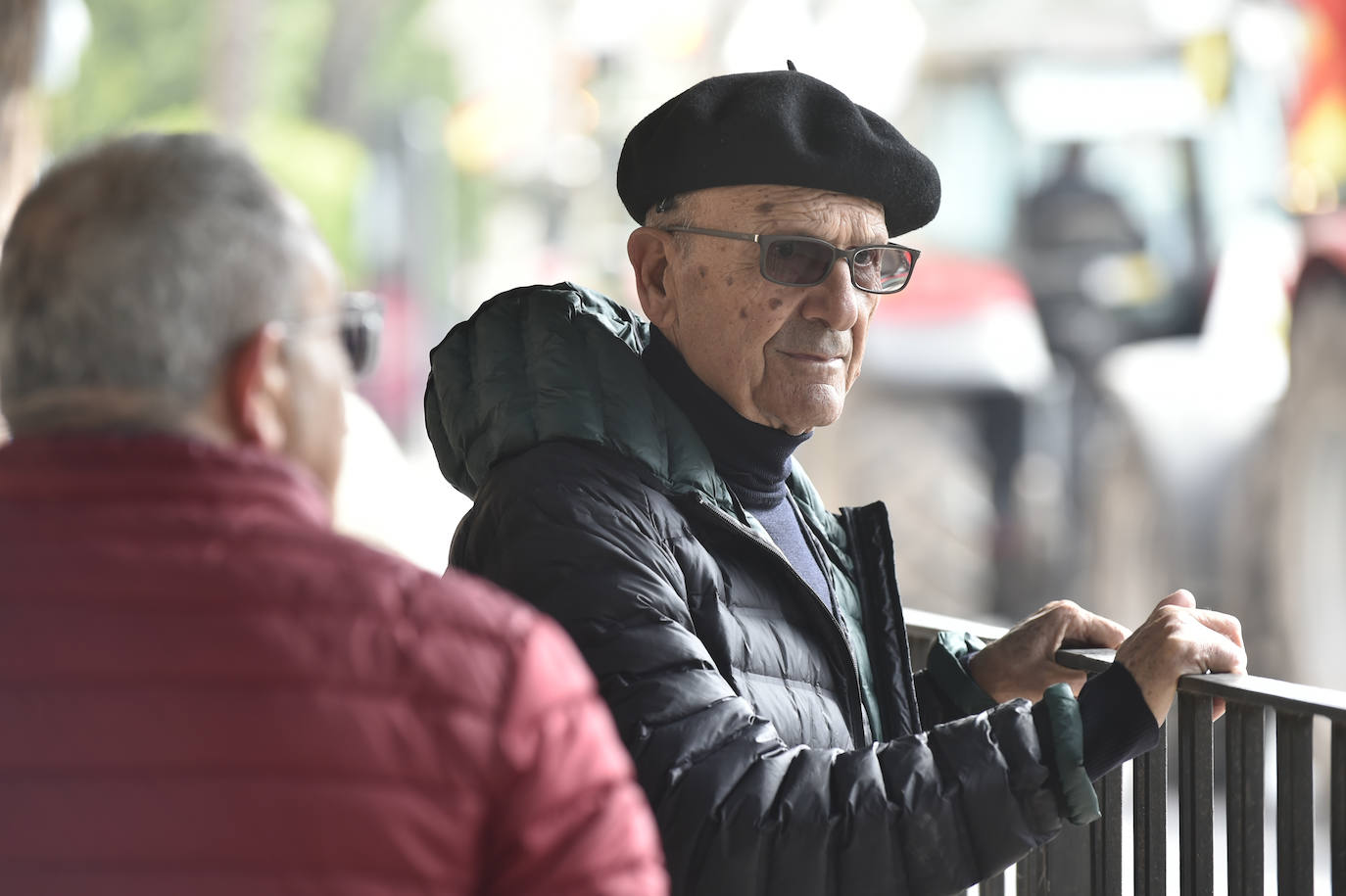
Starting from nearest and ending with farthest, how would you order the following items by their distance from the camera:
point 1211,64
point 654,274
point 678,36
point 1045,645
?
point 1045,645 < point 654,274 < point 1211,64 < point 678,36

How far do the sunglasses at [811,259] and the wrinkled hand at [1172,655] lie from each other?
63cm

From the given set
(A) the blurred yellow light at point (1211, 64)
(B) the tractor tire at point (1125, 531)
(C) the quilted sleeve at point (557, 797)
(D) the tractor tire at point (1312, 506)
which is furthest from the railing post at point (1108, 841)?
(A) the blurred yellow light at point (1211, 64)

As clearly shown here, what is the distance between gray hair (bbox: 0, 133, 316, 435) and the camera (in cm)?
121

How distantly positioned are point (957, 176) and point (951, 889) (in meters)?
7.44

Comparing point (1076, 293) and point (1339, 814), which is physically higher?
point (1076, 293)

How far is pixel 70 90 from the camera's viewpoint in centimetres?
2159

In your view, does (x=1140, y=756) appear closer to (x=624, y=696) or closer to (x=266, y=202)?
(x=624, y=696)

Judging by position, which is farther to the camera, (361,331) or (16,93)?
(16,93)

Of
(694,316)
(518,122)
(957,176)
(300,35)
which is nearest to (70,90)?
(300,35)

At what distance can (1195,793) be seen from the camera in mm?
1970

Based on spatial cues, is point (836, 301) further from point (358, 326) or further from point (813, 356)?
point (358, 326)

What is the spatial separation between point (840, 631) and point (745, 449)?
323 mm

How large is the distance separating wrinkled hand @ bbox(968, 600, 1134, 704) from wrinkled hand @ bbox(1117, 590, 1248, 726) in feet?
1.17

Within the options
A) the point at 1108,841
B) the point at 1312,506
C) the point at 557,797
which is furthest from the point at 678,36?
the point at 557,797
